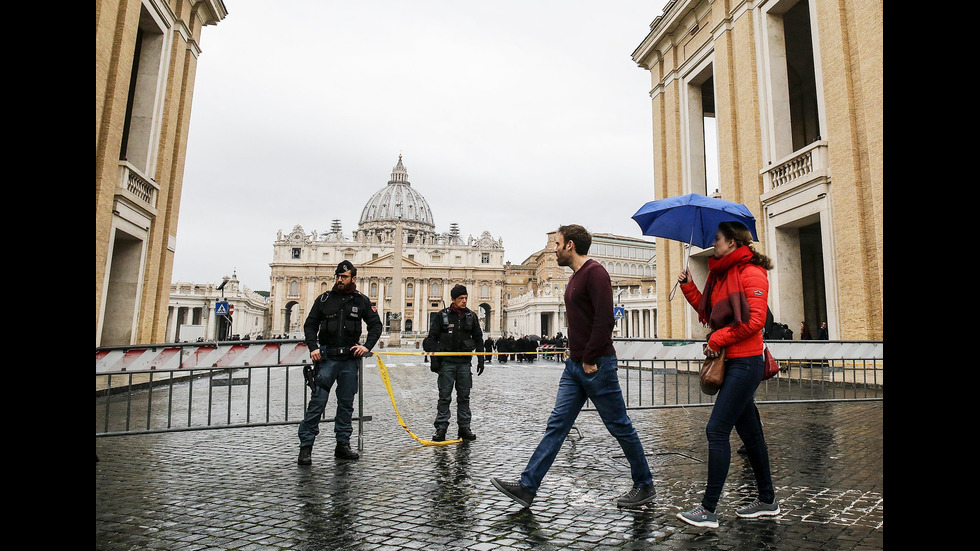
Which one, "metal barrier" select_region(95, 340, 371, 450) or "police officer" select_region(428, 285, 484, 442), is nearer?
"metal barrier" select_region(95, 340, 371, 450)

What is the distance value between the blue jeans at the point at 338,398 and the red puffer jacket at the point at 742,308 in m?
3.42

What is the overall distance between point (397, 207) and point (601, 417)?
5029 inches

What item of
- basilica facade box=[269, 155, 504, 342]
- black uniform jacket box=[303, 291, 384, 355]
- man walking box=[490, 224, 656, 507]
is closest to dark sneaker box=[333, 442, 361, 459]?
black uniform jacket box=[303, 291, 384, 355]

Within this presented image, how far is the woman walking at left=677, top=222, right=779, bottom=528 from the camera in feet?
11.6

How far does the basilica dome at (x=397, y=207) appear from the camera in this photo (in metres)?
128

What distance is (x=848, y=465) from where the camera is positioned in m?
4.98

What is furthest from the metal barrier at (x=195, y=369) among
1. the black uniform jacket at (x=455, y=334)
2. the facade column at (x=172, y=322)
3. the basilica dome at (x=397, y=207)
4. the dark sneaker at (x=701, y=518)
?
the basilica dome at (x=397, y=207)

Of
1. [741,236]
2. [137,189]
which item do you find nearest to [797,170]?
[741,236]

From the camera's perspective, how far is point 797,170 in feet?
45.1

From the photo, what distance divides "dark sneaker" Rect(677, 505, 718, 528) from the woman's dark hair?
Result: 159 centimetres

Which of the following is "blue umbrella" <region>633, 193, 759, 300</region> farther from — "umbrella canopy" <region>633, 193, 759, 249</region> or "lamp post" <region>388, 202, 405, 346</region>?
"lamp post" <region>388, 202, 405, 346</region>

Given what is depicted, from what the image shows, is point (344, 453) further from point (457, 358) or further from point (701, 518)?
point (701, 518)
